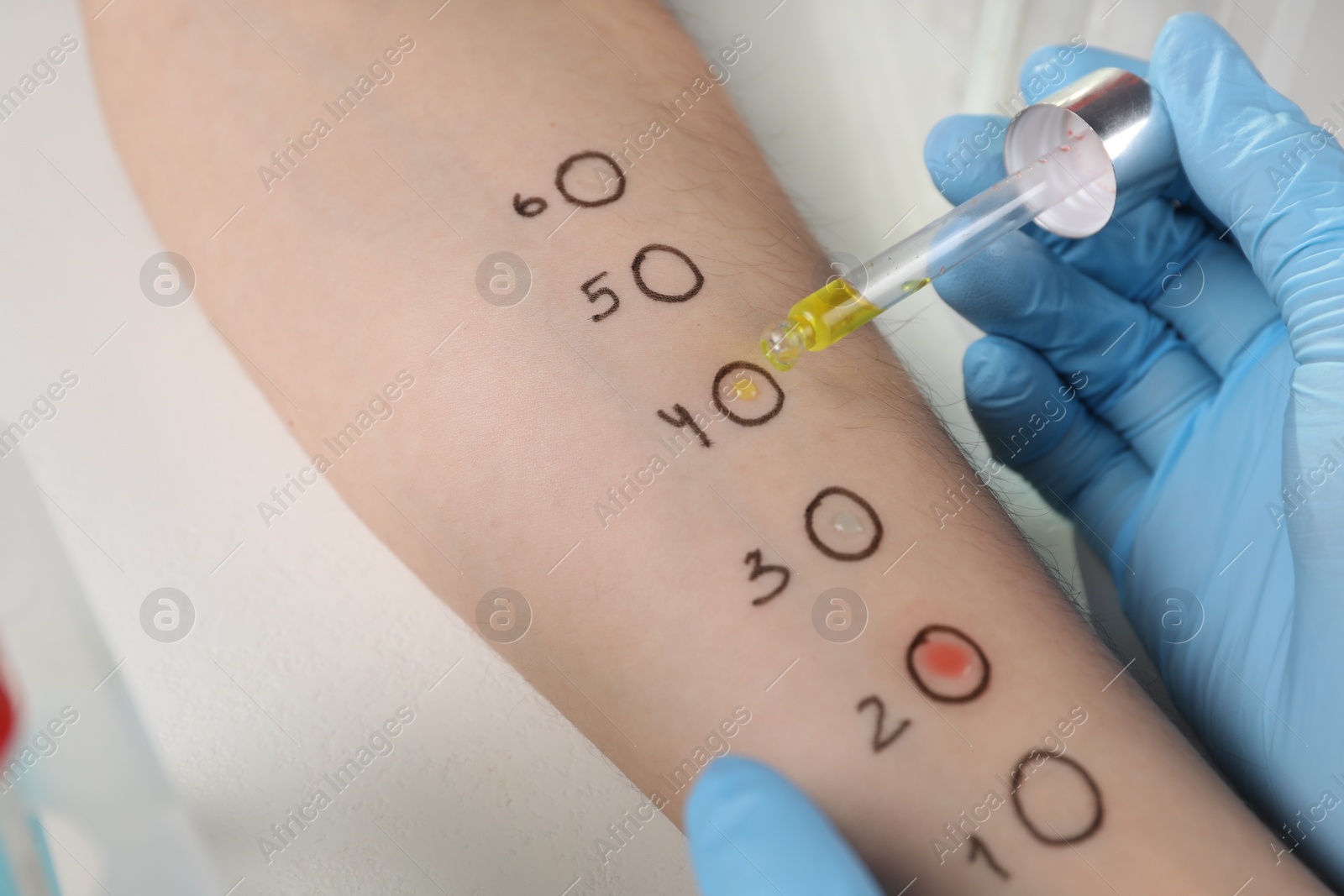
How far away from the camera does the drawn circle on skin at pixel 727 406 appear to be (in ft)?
4.31

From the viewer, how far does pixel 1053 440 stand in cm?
199

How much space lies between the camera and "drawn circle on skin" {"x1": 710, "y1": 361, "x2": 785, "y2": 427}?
131 cm

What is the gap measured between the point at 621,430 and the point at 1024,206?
2.37 ft

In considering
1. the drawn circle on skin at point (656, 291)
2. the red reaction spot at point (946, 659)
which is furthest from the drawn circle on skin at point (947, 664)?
→ the drawn circle on skin at point (656, 291)

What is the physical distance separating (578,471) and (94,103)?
169 centimetres

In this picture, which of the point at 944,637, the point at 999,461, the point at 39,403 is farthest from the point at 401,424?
the point at 999,461

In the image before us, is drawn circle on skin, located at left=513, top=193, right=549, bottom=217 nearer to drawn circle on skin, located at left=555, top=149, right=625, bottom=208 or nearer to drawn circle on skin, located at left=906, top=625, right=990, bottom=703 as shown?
drawn circle on skin, located at left=555, top=149, right=625, bottom=208

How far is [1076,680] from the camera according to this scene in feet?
4.09

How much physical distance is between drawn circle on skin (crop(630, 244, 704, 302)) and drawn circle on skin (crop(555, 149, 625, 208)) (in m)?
0.11

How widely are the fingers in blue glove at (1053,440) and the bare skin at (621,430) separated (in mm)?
466

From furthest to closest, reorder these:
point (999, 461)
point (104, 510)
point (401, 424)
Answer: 1. point (999, 461)
2. point (104, 510)
3. point (401, 424)

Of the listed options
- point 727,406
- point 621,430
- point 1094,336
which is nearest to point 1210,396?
point 1094,336

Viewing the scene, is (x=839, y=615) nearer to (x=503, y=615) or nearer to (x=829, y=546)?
(x=829, y=546)

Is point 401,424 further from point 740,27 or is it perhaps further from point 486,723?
point 740,27
